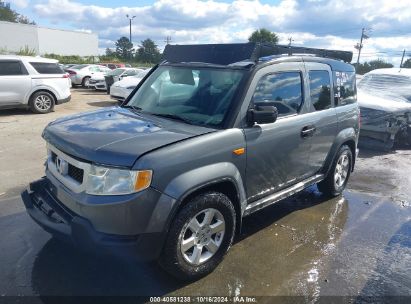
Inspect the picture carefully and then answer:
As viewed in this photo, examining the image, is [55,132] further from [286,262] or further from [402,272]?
[402,272]

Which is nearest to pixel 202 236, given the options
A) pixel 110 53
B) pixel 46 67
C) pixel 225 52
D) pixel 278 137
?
pixel 278 137

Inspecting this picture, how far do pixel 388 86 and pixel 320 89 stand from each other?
692 cm

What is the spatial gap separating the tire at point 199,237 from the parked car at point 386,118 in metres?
6.56

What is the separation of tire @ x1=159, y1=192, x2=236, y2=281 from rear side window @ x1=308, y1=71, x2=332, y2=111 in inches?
79.9

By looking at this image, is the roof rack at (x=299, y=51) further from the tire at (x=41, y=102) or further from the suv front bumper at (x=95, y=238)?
the tire at (x=41, y=102)

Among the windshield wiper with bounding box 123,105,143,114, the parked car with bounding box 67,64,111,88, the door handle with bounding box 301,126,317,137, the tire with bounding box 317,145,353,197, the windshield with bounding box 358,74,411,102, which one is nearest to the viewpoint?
the windshield wiper with bounding box 123,105,143,114

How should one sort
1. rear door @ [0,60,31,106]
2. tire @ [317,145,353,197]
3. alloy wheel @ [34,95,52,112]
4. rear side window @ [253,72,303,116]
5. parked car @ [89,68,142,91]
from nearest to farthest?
rear side window @ [253,72,303,116]
tire @ [317,145,353,197]
rear door @ [0,60,31,106]
alloy wheel @ [34,95,52,112]
parked car @ [89,68,142,91]

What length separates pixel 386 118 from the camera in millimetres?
8703

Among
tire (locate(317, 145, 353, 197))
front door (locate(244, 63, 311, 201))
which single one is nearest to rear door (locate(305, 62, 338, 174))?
front door (locate(244, 63, 311, 201))

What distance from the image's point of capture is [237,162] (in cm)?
355

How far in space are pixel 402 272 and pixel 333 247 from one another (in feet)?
2.33

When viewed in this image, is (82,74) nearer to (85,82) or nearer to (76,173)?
(85,82)

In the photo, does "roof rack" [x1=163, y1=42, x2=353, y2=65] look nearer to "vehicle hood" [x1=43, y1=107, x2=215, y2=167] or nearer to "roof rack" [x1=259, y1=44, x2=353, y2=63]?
"roof rack" [x1=259, y1=44, x2=353, y2=63]

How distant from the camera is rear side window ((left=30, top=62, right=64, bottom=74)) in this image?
12.2 m
